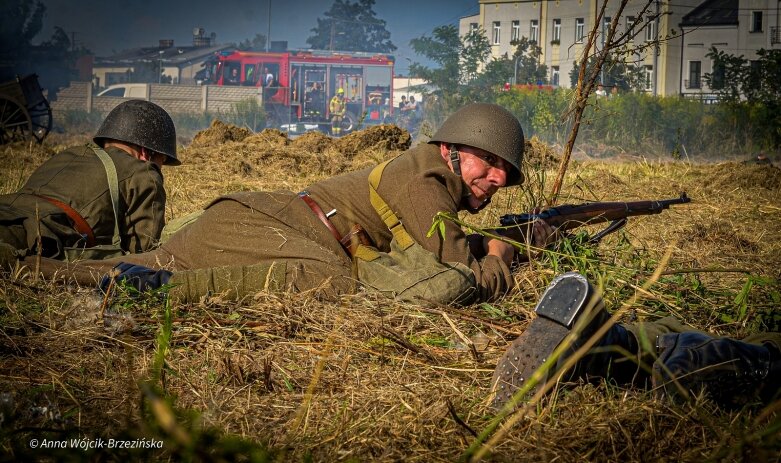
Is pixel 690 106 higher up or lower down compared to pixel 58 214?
higher up

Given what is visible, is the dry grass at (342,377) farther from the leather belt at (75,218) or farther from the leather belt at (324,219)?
the leather belt at (75,218)

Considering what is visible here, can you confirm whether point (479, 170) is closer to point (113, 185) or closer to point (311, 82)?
point (113, 185)

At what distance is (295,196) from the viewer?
14.5 feet

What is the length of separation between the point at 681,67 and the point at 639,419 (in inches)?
1999

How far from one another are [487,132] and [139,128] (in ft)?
8.01

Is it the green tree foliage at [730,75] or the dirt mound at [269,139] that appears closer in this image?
the dirt mound at [269,139]

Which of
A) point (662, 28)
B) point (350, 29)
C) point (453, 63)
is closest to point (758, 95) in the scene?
point (662, 28)

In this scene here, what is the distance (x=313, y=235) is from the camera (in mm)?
4285

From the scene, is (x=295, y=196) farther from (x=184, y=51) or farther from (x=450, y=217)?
(x=184, y=51)

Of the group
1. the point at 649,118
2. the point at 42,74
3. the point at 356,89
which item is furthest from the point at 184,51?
the point at 649,118

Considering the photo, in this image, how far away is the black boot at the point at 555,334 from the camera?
2.58 metres

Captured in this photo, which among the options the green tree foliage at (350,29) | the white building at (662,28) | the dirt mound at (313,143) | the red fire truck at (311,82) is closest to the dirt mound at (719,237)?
the dirt mound at (313,143)

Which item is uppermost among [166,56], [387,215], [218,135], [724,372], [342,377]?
[166,56]

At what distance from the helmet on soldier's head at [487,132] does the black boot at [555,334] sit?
5.74ft
